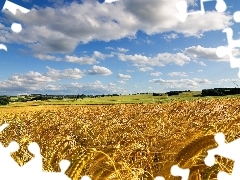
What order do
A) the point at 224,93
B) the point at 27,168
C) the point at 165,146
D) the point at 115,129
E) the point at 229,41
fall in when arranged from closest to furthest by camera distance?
the point at 27,168
the point at 165,146
the point at 229,41
the point at 115,129
the point at 224,93

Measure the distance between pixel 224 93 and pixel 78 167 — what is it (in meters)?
55.1

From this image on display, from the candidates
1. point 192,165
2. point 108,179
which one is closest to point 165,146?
point 192,165

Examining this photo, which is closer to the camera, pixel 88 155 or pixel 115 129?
pixel 88 155

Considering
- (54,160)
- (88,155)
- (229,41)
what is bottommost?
(54,160)

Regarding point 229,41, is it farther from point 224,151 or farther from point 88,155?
point 88,155

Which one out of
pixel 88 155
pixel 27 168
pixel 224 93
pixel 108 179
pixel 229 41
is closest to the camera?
pixel 88 155

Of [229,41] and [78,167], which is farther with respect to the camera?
[229,41]

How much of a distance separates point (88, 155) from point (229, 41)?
210cm

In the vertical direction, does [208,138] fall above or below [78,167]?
above

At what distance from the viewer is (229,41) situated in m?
3.33

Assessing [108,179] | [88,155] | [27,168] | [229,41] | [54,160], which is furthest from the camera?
[229,41]

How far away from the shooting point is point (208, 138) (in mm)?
1736

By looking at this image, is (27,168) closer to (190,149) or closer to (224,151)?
(190,149)

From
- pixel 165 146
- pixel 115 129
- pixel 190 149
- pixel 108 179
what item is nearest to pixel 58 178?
pixel 108 179
